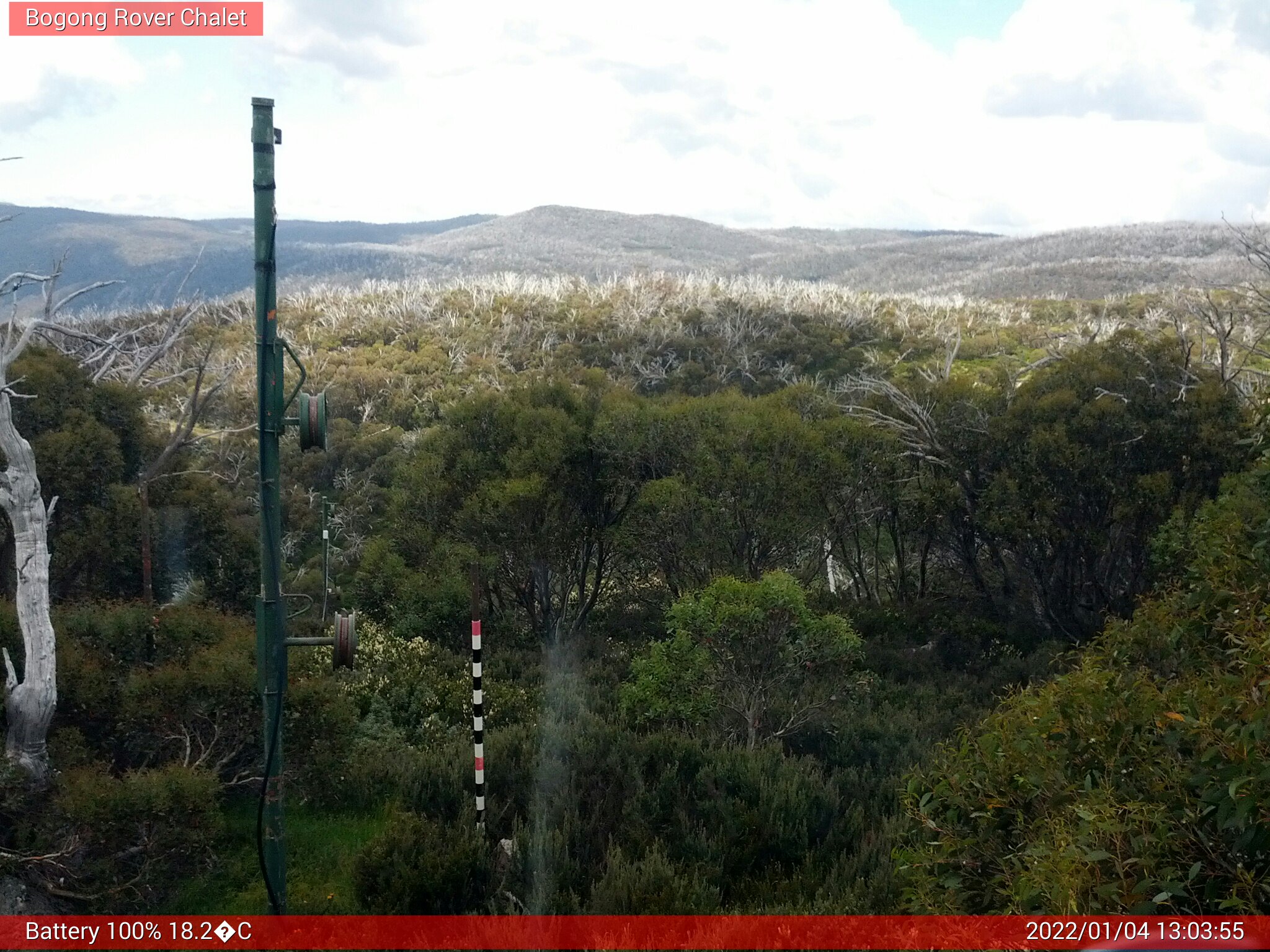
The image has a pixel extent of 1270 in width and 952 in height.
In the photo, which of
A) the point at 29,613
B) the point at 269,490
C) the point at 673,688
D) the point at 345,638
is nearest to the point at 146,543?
the point at 29,613

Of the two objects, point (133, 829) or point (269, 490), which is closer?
point (269, 490)

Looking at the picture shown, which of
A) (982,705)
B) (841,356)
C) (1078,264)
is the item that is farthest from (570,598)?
(1078,264)

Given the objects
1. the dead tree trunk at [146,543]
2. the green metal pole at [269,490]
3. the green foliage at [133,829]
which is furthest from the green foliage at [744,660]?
the dead tree trunk at [146,543]

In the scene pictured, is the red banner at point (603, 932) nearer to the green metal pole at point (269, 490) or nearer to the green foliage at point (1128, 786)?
the green foliage at point (1128, 786)

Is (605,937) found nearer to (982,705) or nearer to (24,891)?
(24,891)

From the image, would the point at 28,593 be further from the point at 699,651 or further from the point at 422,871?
the point at 699,651

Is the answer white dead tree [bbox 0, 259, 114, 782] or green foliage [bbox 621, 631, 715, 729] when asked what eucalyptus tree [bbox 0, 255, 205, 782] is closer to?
white dead tree [bbox 0, 259, 114, 782]
